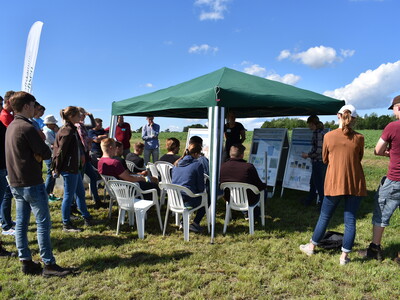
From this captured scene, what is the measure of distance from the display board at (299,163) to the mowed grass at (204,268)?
1.83m

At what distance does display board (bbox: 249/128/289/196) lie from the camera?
21.2 ft

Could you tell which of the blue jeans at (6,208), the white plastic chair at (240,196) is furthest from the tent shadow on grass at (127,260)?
the blue jeans at (6,208)

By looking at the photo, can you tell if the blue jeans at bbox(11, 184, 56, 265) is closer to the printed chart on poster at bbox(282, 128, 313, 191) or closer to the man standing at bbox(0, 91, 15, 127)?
the man standing at bbox(0, 91, 15, 127)

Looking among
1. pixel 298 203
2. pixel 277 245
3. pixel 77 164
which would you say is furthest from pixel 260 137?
pixel 77 164

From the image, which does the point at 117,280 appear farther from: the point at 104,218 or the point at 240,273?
the point at 104,218

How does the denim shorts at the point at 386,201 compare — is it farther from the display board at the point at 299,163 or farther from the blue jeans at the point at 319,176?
the display board at the point at 299,163

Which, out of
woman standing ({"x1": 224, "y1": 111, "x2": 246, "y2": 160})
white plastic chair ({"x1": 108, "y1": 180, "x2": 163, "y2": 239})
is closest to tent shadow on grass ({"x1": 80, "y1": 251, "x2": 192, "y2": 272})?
white plastic chair ({"x1": 108, "y1": 180, "x2": 163, "y2": 239})

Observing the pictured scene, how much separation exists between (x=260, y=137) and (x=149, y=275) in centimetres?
478

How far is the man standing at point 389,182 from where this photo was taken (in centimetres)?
287

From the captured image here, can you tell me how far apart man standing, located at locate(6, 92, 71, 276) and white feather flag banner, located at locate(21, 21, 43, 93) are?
6.31 meters

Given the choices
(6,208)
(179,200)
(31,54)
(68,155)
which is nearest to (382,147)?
(179,200)

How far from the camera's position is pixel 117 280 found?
9.16ft

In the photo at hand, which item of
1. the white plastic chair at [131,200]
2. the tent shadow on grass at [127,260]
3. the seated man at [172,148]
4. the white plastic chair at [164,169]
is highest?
the seated man at [172,148]

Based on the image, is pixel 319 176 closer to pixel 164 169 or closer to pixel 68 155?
pixel 164 169
